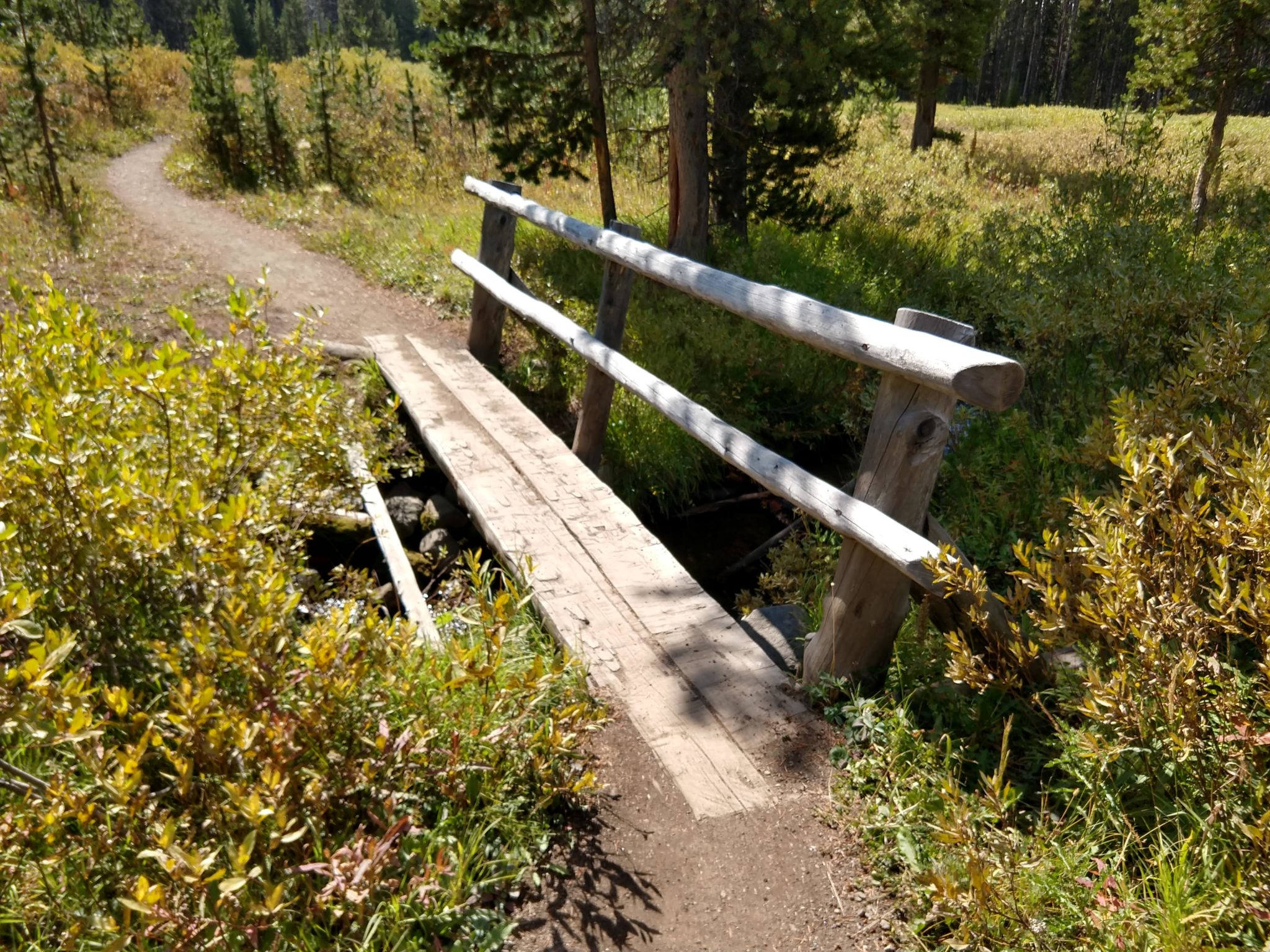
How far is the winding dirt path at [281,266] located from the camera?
8391 millimetres

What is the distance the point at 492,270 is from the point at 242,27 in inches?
2755

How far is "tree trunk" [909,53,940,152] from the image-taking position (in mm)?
18875

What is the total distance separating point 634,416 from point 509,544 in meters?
2.24

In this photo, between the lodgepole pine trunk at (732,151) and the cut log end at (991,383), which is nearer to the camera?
the cut log end at (991,383)

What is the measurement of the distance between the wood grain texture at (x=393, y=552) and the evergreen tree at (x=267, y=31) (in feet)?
215

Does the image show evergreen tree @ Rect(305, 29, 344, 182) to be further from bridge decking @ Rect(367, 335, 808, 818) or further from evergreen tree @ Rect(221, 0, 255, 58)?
evergreen tree @ Rect(221, 0, 255, 58)

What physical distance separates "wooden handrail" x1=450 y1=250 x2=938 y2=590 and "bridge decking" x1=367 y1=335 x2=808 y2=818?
0.62 meters

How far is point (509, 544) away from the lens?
170 inches

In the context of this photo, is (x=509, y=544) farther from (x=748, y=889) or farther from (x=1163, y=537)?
(x=1163, y=537)

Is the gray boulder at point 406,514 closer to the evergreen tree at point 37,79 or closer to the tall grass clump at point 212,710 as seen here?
the tall grass clump at point 212,710

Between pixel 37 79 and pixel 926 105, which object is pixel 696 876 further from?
pixel 926 105

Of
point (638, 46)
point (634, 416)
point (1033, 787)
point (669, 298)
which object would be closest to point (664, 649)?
point (1033, 787)

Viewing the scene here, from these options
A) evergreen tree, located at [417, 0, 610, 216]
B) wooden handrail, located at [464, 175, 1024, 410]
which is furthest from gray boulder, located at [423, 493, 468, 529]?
evergreen tree, located at [417, 0, 610, 216]

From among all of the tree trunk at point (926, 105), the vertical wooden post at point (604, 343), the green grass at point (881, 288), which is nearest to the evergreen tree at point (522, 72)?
the green grass at point (881, 288)
